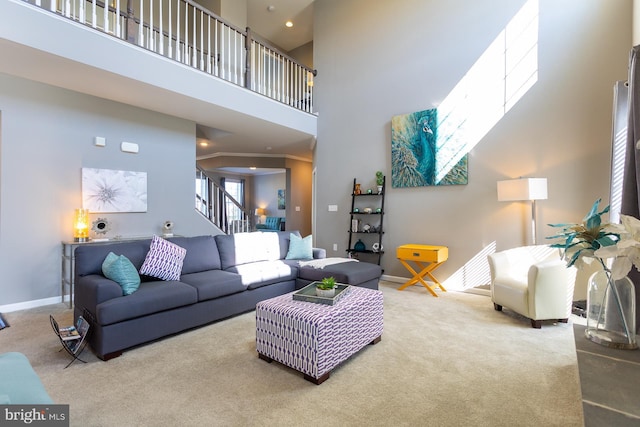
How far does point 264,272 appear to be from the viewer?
3.73 meters

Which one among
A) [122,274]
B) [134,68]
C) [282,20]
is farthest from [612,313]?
[282,20]

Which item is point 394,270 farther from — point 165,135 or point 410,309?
point 165,135

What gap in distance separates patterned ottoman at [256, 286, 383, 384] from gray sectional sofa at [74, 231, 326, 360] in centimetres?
91

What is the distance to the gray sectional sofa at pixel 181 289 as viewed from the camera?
2.53 metres

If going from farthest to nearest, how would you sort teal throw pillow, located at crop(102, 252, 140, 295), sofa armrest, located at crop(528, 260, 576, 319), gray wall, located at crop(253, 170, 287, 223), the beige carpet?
gray wall, located at crop(253, 170, 287, 223), sofa armrest, located at crop(528, 260, 576, 319), teal throw pillow, located at crop(102, 252, 140, 295), the beige carpet

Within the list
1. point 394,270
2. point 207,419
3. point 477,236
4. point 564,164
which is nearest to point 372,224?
point 394,270

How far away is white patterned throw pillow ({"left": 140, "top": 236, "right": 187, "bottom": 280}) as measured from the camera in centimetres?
320

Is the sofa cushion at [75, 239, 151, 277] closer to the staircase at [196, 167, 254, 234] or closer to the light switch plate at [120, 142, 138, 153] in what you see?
the light switch plate at [120, 142, 138, 153]

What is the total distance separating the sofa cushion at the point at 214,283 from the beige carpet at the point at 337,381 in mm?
340

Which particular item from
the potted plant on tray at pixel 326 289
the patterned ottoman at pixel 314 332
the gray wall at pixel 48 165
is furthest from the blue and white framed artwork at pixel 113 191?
the potted plant on tray at pixel 326 289

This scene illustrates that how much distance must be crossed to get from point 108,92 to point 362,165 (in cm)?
387

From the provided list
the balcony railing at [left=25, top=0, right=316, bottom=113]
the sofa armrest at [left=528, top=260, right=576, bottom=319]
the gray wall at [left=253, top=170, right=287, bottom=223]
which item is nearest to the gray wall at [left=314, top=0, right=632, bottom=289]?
the balcony railing at [left=25, top=0, right=316, bottom=113]

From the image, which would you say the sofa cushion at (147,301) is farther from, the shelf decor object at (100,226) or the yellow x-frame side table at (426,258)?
the yellow x-frame side table at (426,258)

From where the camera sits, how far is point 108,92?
408 centimetres
